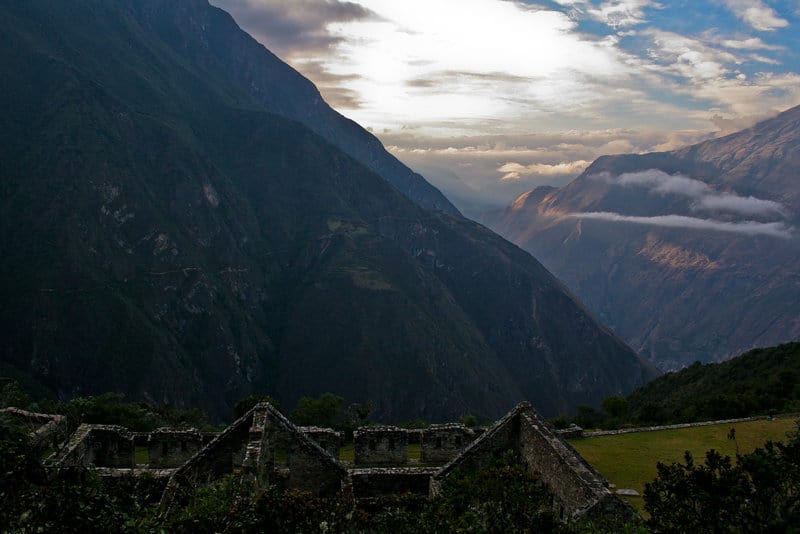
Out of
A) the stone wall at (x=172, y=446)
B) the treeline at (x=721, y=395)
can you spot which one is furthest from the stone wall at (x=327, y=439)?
the treeline at (x=721, y=395)

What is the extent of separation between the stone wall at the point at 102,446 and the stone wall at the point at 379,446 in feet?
37.9

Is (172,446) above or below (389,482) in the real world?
above

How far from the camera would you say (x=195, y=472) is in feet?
72.5

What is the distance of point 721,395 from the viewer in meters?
50.6

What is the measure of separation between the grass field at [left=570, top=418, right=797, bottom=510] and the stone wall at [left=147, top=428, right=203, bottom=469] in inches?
777

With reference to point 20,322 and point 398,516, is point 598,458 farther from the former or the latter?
point 20,322

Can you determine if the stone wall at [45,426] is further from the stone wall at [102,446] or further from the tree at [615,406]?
the tree at [615,406]

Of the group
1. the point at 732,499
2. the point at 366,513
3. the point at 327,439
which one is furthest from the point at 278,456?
the point at 732,499

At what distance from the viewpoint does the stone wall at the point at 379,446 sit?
95.8 feet

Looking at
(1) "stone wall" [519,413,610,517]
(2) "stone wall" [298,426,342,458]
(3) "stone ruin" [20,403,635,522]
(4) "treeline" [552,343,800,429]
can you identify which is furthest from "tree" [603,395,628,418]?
(1) "stone wall" [519,413,610,517]

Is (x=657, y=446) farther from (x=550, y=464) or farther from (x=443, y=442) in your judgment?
(x=550, y=464)

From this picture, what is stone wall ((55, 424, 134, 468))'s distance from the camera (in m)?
26.5

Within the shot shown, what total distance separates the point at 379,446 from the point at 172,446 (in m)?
10.4

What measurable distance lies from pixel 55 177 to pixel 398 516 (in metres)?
209
